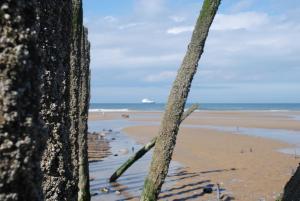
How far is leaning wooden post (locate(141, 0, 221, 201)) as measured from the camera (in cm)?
579

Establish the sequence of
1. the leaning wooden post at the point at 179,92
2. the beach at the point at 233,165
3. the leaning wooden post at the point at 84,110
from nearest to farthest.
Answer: the leaning wooden post at the point at 179,92 < the leaning wooden post at the point at 84,110 < the beach at the point at 233,165

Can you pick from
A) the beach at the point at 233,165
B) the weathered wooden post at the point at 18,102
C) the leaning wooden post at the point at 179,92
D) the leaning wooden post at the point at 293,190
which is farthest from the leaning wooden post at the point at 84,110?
the weathered wooden post at the point at 18,102

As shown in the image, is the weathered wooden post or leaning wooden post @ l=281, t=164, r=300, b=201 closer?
the weathered wooden post

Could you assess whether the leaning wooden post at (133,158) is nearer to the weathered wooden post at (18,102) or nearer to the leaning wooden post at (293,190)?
the leaning wooden post at (293,190)

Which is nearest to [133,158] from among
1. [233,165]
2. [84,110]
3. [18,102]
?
A: [84,110]

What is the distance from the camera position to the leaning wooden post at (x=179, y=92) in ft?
19.0

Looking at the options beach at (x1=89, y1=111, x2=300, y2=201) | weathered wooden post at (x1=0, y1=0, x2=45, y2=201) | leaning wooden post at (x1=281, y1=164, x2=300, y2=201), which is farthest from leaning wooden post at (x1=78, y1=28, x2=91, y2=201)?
weathered wooden post at (x1=0, y1=0, x2=45, y2=201)

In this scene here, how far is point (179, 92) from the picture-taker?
5852mm

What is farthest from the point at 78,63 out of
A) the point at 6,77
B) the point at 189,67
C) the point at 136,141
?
the point at 136,141

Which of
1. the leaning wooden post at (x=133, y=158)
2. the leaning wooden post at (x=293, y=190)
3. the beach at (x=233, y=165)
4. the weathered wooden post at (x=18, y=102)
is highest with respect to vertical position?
the weathered wooden post at (x=18, y=102)

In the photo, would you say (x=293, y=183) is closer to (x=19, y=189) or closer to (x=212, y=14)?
(x=212, y=14)

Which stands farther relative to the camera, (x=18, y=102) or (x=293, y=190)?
(x=293, y=190)

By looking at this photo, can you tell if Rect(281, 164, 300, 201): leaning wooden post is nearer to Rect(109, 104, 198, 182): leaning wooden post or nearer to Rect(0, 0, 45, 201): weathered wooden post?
Rect(0, 0, 45, 201): weathered wooden post

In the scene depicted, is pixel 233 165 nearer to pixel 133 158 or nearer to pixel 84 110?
pixel 133 158
